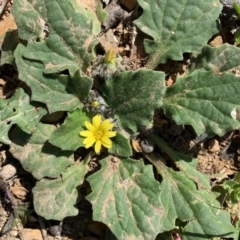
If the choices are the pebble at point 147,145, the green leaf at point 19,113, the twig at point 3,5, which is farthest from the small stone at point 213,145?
the twig at point 3,5

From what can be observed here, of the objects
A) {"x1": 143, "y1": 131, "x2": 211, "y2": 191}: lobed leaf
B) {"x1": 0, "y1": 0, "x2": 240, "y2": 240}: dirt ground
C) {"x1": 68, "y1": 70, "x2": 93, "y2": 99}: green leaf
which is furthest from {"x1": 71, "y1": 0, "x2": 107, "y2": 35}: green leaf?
{"x1": 143, "y1": 131, "x2": 211, "y2": 191}: lobed leaf

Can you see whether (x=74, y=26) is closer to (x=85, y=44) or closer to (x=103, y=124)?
(x=85, y=44)

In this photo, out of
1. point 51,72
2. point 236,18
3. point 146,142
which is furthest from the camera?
point 236,18

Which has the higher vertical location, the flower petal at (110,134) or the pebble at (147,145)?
the flower petal at (110,134)

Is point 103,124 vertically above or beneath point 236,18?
beneath

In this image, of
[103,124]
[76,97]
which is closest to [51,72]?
[76,97]

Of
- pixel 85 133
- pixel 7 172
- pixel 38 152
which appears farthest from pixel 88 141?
pixel 7 172

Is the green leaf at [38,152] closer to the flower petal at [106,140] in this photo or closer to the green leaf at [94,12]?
the flower petal at [106,140]
